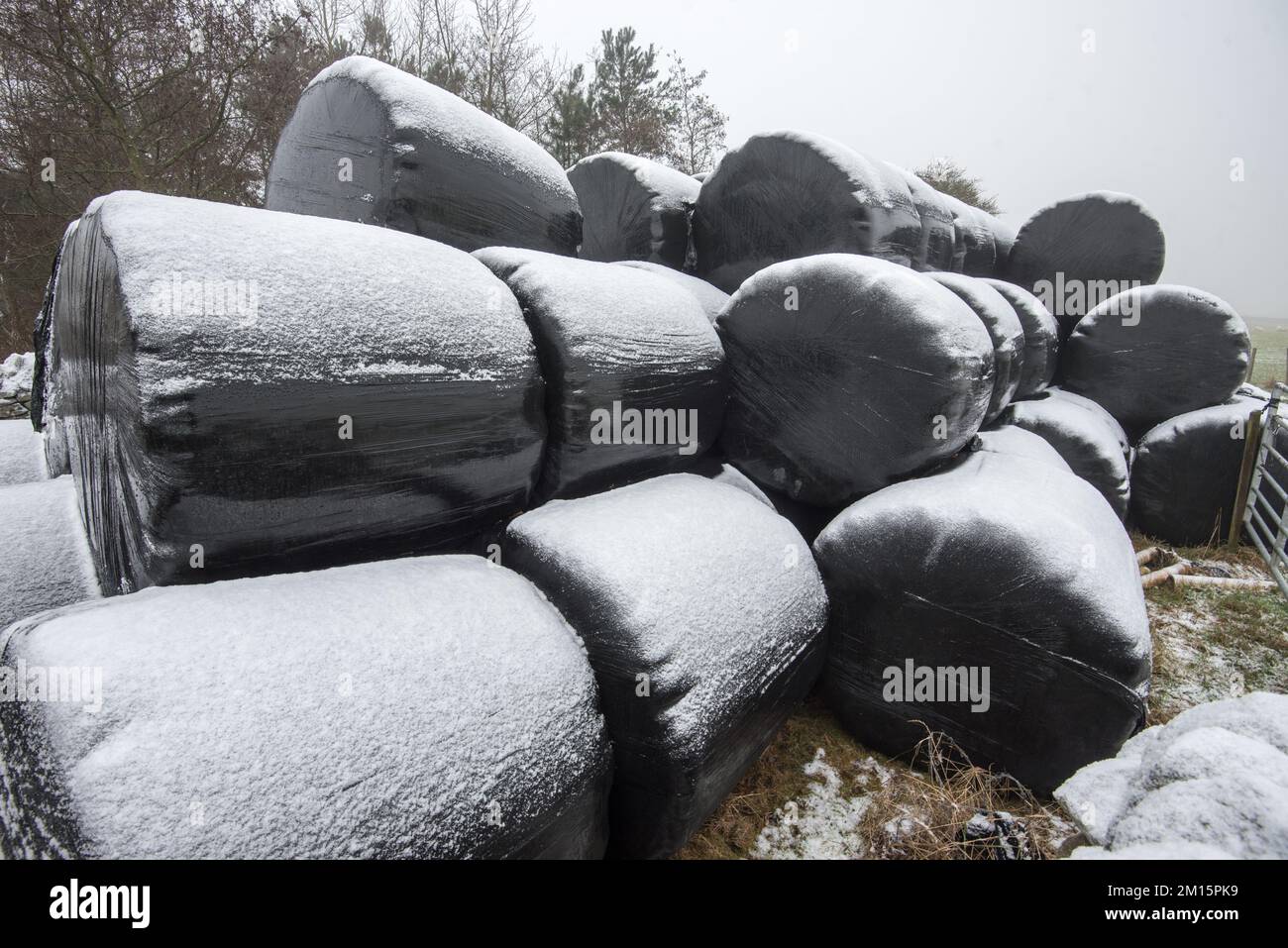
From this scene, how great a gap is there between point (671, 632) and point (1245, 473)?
124 inches

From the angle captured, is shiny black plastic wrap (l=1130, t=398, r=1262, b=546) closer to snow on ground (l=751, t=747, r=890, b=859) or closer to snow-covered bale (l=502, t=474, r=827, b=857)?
snow on ground (l=751, t=747, r=890, b=859)

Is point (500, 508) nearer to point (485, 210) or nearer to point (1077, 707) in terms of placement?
point (485, 210)

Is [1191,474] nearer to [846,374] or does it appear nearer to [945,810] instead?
[846,374]

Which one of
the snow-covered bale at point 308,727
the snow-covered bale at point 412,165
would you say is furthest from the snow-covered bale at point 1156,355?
the snow-covered bale at point 308,727

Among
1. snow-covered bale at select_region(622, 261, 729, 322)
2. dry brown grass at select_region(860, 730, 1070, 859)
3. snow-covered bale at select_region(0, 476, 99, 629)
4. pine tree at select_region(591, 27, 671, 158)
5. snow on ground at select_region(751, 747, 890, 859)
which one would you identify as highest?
pine tree at select_region(591, 27, 671, 158)

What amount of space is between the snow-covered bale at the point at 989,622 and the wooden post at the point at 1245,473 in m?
1.89

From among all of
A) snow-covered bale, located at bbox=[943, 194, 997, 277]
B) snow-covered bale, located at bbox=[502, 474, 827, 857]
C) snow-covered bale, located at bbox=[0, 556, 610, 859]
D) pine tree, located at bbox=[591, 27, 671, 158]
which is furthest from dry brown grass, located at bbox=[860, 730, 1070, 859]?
pine tree, located at bbox=[591, 27, 671, 158]

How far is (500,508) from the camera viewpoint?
125 cm

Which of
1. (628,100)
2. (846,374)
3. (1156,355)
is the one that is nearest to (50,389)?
(846,374)

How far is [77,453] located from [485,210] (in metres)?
1.05

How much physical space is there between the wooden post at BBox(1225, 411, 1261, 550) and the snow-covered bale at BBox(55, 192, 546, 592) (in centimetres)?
320

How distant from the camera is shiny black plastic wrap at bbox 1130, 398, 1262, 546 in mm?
2756

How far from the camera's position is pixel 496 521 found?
129 centimetres
